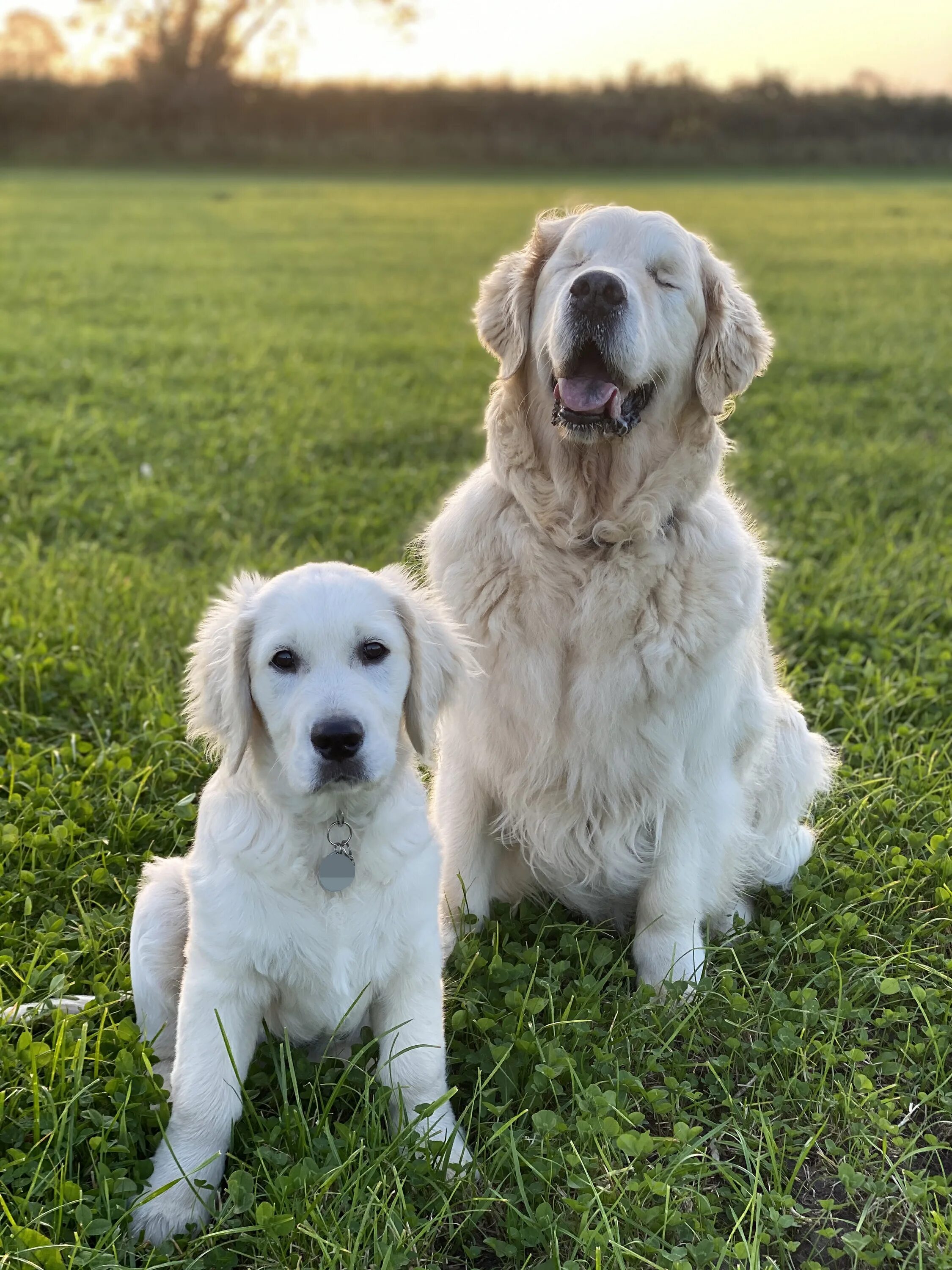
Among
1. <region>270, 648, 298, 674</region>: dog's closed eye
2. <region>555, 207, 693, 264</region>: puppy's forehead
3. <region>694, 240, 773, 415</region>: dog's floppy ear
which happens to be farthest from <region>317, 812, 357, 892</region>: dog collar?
<region>555, 207, 693, 264</region>: puppy's forehead

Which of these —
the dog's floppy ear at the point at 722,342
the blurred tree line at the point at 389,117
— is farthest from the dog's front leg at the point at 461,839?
the blurred tree line at the point at 389,117

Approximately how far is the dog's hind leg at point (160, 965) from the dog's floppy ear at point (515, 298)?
1554 mm

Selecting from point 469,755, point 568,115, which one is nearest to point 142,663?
point 469,755

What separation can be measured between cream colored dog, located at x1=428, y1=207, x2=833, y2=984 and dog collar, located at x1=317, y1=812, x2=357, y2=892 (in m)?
0.62

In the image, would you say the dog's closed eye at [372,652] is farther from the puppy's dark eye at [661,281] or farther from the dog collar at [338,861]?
the puppy's dark eye at [661,281]

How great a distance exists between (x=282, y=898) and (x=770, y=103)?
4569 cm

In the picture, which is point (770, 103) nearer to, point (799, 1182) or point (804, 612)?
point (804, 612)

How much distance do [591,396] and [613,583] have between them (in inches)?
18.6

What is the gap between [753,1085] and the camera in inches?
103

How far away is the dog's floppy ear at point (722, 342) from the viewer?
300 centimetres

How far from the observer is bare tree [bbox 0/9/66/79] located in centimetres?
3869

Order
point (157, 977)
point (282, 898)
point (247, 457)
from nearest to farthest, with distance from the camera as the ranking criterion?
point (282, 898), point (157, 977), point (247, 457)

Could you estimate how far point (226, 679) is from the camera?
2.43 metres

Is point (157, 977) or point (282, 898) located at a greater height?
point (282, 898)
